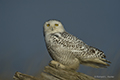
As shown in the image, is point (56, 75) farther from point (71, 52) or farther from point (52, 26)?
point (52, 26)

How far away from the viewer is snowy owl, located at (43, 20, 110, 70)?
315cm

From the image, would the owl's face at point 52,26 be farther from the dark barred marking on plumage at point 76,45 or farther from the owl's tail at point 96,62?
the owl's tail at point 96,62

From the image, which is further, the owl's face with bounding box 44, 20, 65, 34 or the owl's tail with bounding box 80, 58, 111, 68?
the owl's face with bounding box 44, 20, 65, 34

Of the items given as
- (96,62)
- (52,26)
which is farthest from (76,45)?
(52,26)

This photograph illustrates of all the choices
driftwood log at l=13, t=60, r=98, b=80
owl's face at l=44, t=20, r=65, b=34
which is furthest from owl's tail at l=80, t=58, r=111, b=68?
owl's face at l=44, t=20, r=65, b=34

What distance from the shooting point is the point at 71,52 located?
3.17 m

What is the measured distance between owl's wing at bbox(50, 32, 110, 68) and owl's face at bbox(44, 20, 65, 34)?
0.16 metres

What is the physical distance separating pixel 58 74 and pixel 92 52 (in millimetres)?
852

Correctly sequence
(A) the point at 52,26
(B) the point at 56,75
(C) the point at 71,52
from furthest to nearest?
1. (A) the point at 52,26
2. (C) the point at 71,52
3. (B) the point at 56,75

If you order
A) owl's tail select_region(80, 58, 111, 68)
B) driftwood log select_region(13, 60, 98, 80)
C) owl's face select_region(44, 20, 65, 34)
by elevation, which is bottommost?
driftwood log select_region(13, 60, 98, 80)

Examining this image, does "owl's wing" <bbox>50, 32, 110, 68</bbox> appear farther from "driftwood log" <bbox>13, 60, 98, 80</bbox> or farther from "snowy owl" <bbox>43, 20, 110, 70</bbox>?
"driftwood log" <bbox>13, 60, 98, 80</bbox>

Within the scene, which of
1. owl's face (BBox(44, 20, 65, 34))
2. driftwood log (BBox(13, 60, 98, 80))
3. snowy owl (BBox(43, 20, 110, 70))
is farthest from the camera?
owl's face (BBox(44, 20, 65, 34))

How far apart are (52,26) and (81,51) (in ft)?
2.76

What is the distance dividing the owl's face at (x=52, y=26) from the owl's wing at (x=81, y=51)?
16cm
